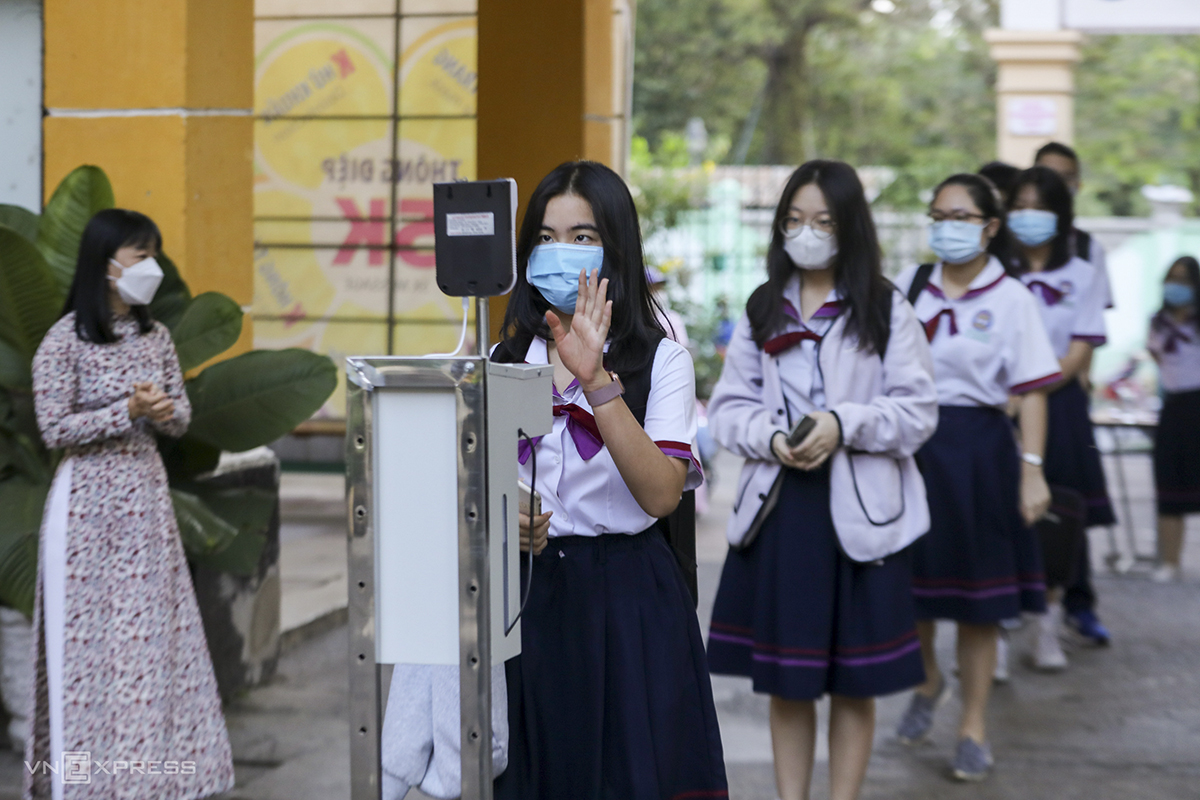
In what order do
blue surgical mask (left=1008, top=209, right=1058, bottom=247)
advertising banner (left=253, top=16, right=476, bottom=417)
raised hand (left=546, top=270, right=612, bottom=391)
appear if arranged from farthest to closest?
1. advertising banner (left=253, top=16, right=476, bottom=417)
2. blue surgical mask (left=1008, top=209, right=1058, bottom=247)
3. raised hand (left=546, top=270, right=612, bottom=391)

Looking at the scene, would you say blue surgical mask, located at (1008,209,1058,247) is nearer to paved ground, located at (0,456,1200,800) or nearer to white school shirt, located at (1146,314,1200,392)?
paved ground, located at (0,456,1200,800)

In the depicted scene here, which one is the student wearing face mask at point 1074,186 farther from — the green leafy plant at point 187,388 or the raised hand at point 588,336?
the raised hand at point 588,336

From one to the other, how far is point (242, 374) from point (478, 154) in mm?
2742

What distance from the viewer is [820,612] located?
3.54 metres

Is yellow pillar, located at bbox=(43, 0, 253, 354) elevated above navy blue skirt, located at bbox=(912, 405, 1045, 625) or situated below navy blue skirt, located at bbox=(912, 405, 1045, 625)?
above

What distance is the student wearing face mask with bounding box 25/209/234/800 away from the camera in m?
3.85

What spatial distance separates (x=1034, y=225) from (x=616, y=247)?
3402mm

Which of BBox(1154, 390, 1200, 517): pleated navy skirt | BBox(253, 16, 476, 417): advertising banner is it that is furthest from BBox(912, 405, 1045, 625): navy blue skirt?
BBox(253, 16, 476, 417): advertising banner

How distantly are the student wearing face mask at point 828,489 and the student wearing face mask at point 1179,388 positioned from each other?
411 cm

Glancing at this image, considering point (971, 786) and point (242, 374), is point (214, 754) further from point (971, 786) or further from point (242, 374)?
point (971, 786)

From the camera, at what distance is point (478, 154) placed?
6.90m

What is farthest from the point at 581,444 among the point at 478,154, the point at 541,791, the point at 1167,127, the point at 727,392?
the point at 1167,127

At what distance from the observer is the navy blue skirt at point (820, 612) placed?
3525 millimetres

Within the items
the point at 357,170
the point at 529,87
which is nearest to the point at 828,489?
the point at 529,87
